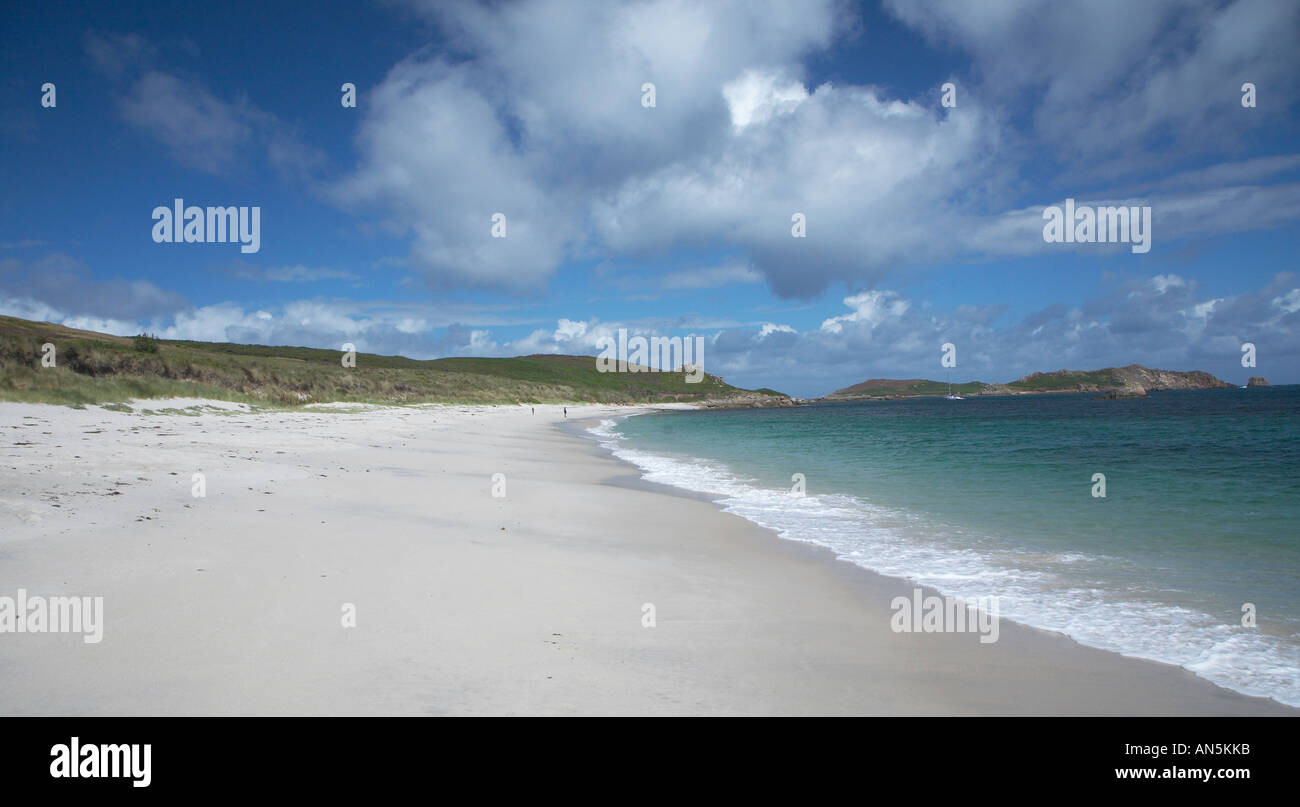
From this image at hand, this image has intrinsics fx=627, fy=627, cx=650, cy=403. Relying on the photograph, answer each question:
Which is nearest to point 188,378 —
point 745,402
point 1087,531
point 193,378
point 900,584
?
point 193,378

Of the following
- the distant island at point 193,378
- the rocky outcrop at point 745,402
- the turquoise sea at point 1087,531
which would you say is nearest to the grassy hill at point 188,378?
the distant island at point 193,378

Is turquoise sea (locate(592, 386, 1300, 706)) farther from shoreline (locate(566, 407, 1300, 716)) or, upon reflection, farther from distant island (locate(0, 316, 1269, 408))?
distant island (locate(0, 316, 1269, 408))

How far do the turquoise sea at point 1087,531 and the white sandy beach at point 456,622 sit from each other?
2.56 feet

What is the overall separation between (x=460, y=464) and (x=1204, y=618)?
15207 mm

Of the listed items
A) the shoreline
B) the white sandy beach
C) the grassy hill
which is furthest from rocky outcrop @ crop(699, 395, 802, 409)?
the white sandy beach

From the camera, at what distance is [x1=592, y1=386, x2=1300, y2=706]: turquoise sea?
5.85 meters

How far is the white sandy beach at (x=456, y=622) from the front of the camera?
3.82 meters

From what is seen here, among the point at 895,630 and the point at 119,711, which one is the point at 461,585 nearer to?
the point at 119,711

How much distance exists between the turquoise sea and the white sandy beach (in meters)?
0.78

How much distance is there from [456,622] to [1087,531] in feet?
34.5

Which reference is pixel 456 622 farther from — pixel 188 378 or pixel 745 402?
pixel 745 402

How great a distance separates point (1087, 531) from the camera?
10586mm
